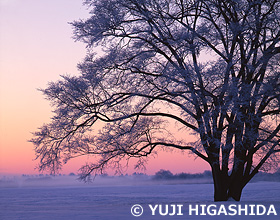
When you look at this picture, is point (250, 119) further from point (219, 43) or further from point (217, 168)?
point (219, 43)

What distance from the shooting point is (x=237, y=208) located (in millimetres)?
12453

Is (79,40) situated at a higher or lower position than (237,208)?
higher

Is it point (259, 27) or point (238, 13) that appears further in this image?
point (238, 13)

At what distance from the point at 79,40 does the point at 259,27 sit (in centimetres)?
756

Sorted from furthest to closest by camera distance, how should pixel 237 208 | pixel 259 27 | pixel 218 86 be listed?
pixel 218 86 → pixel 259 27 → pixel 237 208

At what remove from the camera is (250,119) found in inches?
597

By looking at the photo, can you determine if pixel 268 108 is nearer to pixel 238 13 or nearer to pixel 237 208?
pixel 238 13

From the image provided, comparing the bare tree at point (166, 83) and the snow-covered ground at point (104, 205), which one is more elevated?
the bare tree at point (166, 83)

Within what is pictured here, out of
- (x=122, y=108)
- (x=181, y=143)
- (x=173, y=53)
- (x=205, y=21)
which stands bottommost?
(x=181, y=143)

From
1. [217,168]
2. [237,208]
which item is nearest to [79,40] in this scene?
[217,168]

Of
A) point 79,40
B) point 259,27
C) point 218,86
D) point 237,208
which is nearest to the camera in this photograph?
point 237,208

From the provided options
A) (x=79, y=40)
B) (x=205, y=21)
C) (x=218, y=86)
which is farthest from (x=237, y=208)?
(x=79, y=40)

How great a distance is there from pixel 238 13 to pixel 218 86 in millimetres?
3525

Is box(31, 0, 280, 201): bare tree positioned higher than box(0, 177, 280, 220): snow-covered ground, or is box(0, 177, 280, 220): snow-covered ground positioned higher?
box(31, 0, 280, 201): bare tree
